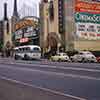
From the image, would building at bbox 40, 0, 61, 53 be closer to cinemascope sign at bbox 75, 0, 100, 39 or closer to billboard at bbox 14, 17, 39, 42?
cinemascope sign at bbox 75, 0, 100, 39

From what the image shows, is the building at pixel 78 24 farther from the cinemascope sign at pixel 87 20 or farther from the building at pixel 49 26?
the building at pixel 49 26

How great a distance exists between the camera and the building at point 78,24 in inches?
2687

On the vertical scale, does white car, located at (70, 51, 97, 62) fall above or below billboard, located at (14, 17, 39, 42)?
below

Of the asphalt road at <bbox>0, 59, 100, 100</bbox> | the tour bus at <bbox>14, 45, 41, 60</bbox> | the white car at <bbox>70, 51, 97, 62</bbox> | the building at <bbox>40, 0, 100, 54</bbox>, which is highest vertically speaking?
the building at <bbox>40, 0, 100, 54</bbox>

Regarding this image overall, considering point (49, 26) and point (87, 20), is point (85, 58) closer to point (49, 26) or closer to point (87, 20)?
point (87, 20)

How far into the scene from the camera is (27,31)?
300 ft

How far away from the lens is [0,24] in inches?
4540

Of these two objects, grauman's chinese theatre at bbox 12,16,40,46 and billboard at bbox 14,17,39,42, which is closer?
grauman's chinese theatre at bbox 12,16,40,46

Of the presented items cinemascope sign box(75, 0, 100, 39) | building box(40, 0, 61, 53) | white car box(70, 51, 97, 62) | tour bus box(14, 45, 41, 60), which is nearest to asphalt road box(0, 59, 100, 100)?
white car box(70, 51, 97, 62)

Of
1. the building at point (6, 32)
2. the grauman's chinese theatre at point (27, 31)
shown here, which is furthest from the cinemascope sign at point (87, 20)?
the building at point (6, 32)

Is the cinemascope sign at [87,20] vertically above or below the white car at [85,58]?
above

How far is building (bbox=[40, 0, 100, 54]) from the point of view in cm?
6825

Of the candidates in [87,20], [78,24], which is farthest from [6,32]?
[78,24]

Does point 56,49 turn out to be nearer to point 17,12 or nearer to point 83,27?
point 83,27
